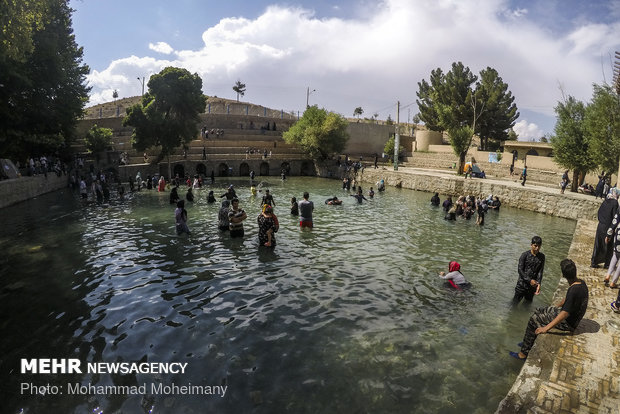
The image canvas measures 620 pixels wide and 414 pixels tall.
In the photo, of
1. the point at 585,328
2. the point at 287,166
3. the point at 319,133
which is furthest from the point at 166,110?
the point at 585,328

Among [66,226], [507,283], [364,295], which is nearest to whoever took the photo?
[364,295]

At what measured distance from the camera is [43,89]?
26.7 meters

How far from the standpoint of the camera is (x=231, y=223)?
1378cm

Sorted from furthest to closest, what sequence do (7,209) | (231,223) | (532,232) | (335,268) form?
(7,209), (532,232), (231,223), (335,268)

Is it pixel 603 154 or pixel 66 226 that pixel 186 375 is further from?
pixel 603 154

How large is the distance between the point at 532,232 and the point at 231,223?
52.3 feet

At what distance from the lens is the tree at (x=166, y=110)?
124 ft

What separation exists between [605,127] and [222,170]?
39568mm

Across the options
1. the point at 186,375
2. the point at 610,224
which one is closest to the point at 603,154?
the point at 610,224

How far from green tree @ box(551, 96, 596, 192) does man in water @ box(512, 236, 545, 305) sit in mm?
24064

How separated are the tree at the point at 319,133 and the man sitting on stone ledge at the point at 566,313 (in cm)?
4340

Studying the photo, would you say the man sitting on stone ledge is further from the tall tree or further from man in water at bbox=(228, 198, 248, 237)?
the tall tree

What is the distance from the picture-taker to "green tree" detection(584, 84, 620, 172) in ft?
76.4

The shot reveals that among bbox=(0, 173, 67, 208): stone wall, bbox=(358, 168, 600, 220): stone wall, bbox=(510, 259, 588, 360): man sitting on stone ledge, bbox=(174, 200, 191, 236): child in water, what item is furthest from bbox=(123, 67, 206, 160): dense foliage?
bbox=(510, 259, 588, 360): man sitting on stone ledge
